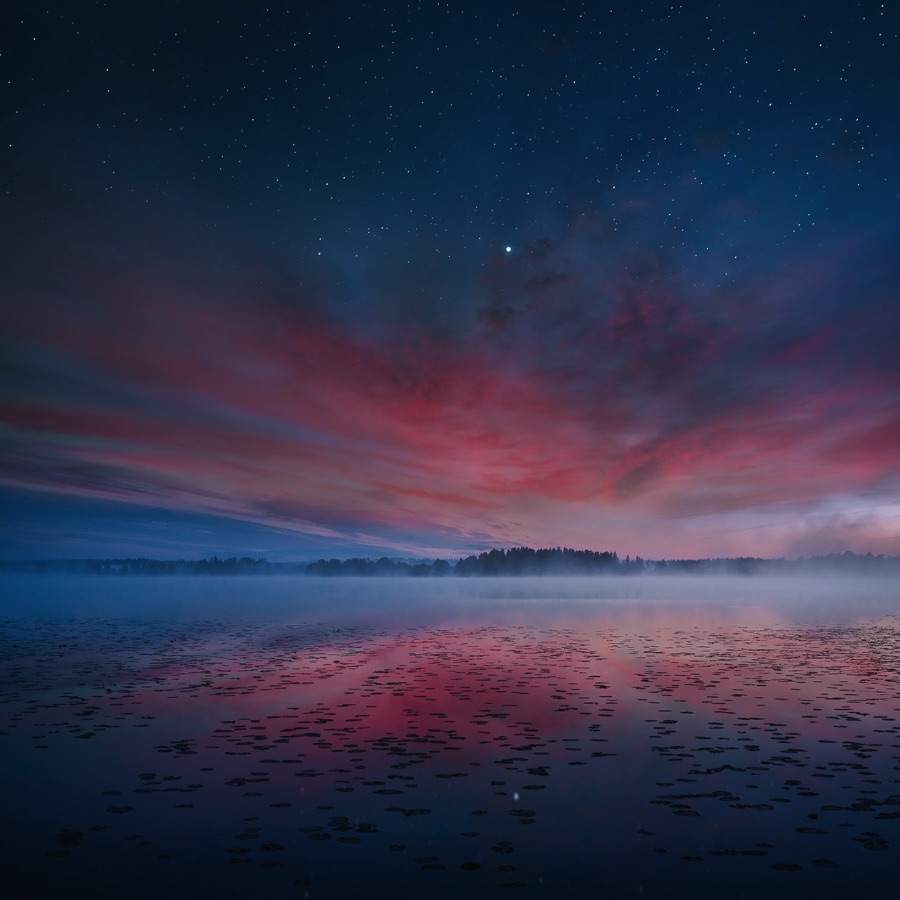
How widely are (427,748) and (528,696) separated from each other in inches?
333

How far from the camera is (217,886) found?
11320mm

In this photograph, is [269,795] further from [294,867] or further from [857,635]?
[857,635]

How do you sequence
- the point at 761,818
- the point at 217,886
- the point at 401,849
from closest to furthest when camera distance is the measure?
1. the point at 217,886
2. the point at 401,849
3. the point at 761,818

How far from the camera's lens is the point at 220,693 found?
28.1 metres

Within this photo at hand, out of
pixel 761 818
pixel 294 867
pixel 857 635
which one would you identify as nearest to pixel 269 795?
pixel 294 867

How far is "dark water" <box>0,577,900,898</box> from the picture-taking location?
11.9m

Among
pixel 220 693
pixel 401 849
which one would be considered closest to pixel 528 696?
pixel 220 693

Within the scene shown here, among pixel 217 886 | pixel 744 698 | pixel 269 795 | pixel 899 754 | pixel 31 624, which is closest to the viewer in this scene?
pixel 217 886

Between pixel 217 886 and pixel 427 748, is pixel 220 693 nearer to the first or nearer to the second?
pixel 427 748

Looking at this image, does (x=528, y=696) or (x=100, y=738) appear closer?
(x=100, y=738)

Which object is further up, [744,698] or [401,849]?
[744,698]

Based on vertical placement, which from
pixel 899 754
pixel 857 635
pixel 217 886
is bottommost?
pixel 217 886

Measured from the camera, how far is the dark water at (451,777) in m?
11.9

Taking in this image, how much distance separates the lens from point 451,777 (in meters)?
17.2
